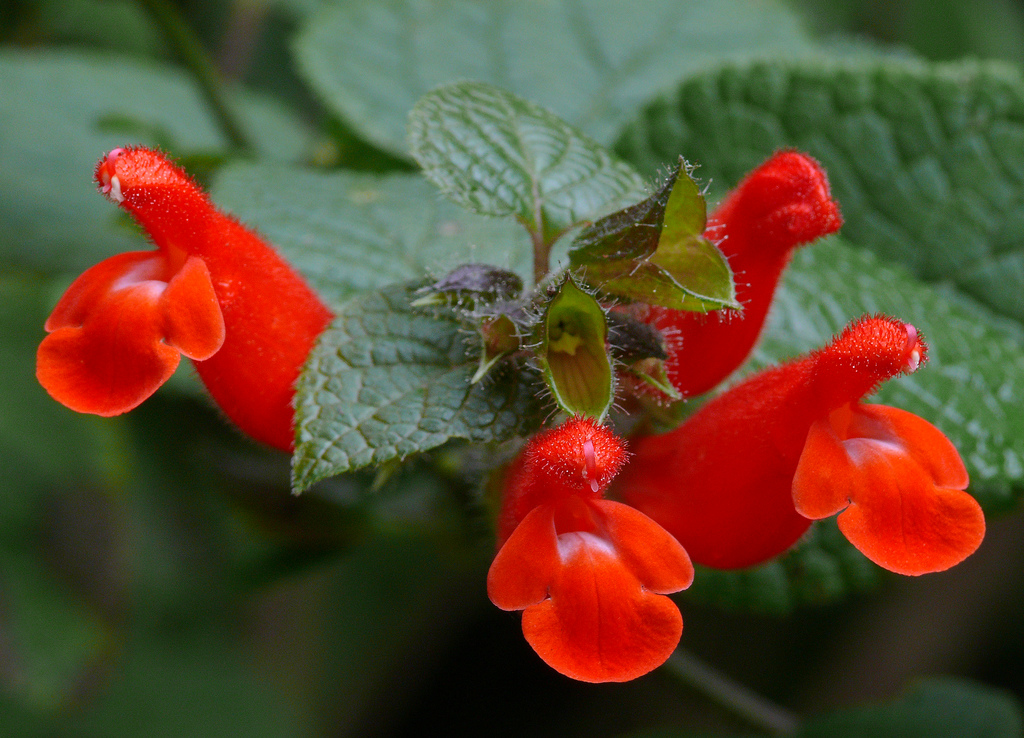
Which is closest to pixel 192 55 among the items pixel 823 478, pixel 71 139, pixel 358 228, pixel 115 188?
→ pixel 71 139

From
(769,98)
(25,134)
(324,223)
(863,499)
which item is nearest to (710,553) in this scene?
(863,499)

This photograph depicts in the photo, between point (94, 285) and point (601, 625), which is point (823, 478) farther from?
point (94, 285)

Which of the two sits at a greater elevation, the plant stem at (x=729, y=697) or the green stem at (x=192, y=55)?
the green stem at (x=192, y=55)

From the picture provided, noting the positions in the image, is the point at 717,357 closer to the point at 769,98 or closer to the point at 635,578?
the point at 635,578

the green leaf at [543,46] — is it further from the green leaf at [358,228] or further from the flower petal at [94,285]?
the flower petal at [94,285]

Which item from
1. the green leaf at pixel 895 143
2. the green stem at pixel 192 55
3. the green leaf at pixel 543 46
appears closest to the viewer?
the green leaf at pixel 895 143

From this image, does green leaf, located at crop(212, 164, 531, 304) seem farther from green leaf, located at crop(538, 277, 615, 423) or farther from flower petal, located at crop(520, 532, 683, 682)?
flower petal, located at crop(520, 532, 683, 682)

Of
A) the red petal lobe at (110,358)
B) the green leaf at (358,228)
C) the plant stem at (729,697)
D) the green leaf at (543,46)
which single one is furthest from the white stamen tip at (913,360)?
the green leaf at (543,46)

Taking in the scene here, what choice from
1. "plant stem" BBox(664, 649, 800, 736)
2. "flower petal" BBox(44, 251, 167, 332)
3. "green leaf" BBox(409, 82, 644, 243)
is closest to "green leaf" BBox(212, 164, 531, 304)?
"green leaf" BBox(409, 82, 644, 243)
